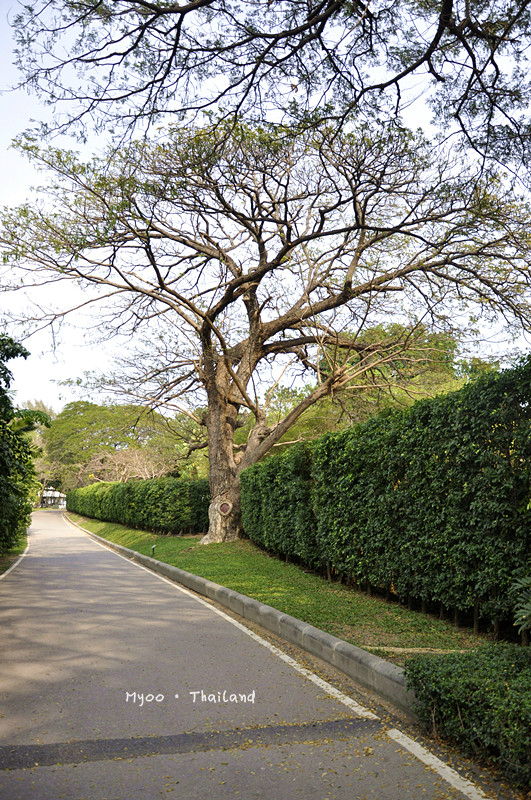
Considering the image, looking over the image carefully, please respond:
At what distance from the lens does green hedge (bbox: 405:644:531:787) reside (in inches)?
148

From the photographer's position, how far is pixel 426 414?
873 centimetres

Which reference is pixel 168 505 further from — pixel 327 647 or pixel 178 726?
pixel 178 726

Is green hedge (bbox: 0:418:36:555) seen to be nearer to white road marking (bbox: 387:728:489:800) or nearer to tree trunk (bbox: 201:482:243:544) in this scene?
tree trunk (bbox: 201:482:243:544)

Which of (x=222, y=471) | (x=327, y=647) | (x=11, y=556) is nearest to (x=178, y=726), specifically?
(x=327, y=647)

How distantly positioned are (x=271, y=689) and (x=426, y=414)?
A: 4.35 metres

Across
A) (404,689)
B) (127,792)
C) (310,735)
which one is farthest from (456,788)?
(127,792)

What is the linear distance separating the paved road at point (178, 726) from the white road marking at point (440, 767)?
20 millimetres

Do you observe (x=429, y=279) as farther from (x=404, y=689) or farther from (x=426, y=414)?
(x=404, y=689)

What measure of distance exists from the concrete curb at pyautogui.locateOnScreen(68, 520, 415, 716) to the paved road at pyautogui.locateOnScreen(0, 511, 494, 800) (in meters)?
0.39

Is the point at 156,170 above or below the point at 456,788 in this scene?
above

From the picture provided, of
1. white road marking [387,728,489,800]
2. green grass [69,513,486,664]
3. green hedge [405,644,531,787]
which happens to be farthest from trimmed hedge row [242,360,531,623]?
white road marking [387,728,489,800]

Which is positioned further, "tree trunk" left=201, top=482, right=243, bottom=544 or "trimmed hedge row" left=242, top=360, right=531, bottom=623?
"tree trunk" left=201, top=482, right=243, bottom=544

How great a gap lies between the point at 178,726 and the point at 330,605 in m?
5.12

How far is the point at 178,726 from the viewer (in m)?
4.75
